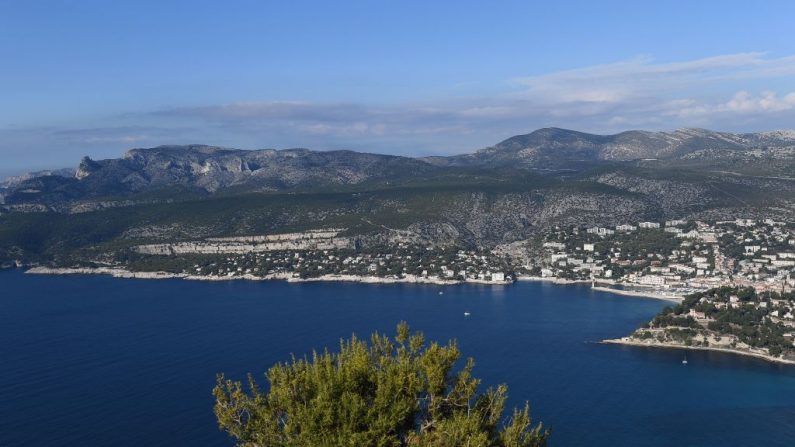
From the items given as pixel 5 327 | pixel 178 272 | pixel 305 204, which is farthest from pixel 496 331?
pixel 305 204

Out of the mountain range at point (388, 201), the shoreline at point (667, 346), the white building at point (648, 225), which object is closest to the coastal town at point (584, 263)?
the white building at point (648, 225)

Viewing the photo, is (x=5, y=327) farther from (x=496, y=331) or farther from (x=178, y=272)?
(x=496, y=331)

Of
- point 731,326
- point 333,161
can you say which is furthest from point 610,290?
point 333,161

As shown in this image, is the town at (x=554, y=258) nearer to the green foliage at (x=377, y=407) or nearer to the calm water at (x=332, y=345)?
the calm water at (x=332, y=345)

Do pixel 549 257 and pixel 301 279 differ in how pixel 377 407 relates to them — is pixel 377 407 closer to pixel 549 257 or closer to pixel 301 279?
pixel 301 279

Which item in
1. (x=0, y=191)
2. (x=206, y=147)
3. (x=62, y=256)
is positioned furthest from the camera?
(x=206, y=147)

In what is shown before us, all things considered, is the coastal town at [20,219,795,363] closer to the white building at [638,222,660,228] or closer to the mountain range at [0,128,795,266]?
the white building at [638,222,660,228]

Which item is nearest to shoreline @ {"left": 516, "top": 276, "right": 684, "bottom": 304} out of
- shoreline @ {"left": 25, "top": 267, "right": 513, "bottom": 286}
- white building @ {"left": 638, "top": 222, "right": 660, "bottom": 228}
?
shoreline @ {"left": 25, "top": 267, "right": 513, "bottom": 286}
